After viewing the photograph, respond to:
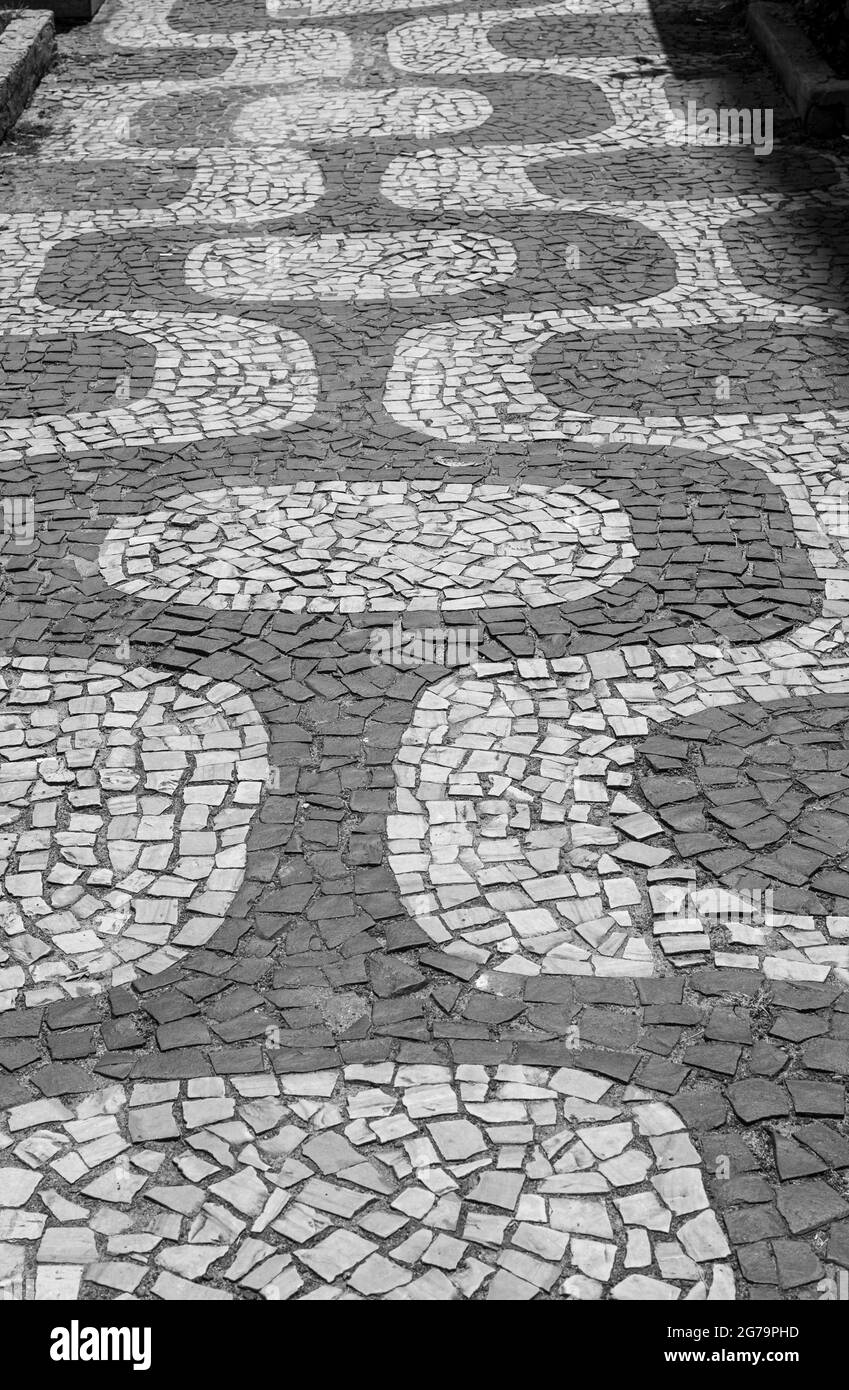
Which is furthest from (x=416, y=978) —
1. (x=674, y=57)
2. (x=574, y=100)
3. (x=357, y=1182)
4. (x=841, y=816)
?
(x=674, y=57)

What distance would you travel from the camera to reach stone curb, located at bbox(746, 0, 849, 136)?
963 cm

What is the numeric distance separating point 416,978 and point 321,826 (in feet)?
Result: 2.28

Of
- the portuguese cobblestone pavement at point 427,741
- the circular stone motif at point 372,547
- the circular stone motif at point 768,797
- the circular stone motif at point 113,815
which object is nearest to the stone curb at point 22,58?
the portuguese cobblestone pavement at point 427,741

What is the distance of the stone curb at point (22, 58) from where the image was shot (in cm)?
1047

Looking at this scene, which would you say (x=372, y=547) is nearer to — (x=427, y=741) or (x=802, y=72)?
(x=427, y=741)

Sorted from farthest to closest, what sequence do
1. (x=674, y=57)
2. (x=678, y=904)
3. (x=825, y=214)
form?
(x=674, y=57)
(x=825, y=214)
(x=678, y=904)

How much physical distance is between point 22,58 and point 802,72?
6.09 meters

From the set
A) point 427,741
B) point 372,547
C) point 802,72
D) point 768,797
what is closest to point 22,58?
point 802,72

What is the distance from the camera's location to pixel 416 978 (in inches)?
147

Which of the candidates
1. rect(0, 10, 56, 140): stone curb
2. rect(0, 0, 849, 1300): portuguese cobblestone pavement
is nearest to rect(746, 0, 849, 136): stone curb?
rect(0, 0, 849, 1300): portuguese cobblestone pavement

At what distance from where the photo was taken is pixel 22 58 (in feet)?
35.9

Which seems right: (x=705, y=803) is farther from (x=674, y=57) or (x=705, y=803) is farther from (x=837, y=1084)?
(x=674, y=57)

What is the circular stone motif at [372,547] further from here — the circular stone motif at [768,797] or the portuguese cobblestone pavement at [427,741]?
the circular stone motif at [768,797]

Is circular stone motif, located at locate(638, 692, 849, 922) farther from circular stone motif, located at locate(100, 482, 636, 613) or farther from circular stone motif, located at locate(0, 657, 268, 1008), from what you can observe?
circular stone motif, located at locate(0, 657, 268, 1008)
